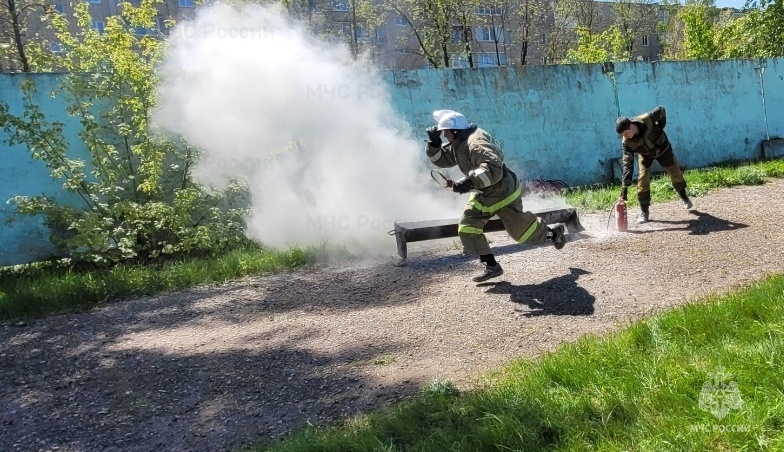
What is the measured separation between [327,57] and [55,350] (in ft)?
18.6

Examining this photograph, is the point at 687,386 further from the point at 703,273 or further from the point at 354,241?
the point at 354,241

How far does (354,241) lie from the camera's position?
764 cm

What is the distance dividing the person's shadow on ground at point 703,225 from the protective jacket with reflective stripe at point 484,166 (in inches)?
97.7

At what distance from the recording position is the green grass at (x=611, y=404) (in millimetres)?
2682

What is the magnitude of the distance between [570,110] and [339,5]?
2137 cm

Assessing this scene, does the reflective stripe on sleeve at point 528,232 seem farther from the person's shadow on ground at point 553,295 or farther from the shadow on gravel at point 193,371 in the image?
the shadow on gravel at point 193,371

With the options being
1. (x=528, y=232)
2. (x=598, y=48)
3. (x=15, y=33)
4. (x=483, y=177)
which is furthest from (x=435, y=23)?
(x=483, y=177)

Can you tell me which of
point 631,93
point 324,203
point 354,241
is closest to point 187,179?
point 324,203

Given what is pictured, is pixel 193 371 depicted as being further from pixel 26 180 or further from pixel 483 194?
pixel 26 180

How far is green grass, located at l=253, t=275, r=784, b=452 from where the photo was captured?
8.80 ft

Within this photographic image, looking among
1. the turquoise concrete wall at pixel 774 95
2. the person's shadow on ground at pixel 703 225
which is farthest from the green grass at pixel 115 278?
the turquoise concrete wall at pixel 774 95

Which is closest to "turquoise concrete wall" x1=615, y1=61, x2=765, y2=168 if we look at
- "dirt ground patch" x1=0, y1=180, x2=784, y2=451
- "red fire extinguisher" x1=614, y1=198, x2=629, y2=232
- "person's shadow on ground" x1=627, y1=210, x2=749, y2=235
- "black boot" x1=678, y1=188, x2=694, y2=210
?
"black boot" x1=678, y1=188, x2=694, y2=210

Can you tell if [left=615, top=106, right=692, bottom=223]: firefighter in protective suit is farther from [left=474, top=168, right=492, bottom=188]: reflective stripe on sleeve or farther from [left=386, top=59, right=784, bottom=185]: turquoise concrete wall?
[left=386, top=59, right=784, bottom=185]: turquoise concrete wall

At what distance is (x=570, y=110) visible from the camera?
38.8ft
